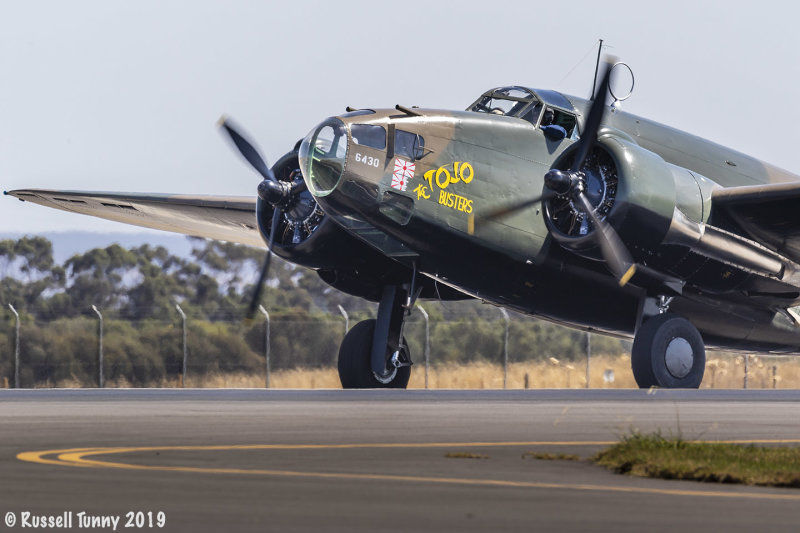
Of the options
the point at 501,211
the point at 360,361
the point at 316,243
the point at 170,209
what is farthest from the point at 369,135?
the point at 170,209

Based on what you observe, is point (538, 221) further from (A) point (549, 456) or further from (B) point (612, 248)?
(A) point (549, 456)

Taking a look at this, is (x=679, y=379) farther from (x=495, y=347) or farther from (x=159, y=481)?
(x=495, y=347)

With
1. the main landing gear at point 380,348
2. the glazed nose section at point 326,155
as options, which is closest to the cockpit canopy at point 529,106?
the glazed nose section at point 326,155

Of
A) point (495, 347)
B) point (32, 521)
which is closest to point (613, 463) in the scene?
point (32, 521)

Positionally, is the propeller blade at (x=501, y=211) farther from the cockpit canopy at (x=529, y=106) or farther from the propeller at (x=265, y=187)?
the propeller at (x=265, y=187)

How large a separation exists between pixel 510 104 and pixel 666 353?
5618 millimetres

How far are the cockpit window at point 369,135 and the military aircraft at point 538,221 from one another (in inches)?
0.9

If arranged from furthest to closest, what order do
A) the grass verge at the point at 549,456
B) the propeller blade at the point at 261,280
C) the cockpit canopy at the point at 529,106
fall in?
the propeller blade at the point at 261,280 < the cockpit canopy at the point at 529,106 < the grass verge at the point at 549,456

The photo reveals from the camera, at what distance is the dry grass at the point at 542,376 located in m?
42.8

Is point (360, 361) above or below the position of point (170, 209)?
below

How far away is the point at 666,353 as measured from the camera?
80.6 feet

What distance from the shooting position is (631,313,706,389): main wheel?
2444cm

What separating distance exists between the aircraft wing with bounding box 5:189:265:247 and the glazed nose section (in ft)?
26.0

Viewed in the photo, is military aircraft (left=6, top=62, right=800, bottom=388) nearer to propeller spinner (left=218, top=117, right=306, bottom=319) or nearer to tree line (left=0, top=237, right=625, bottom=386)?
propeller spinner (left=218, top=117, right=306, bottom=319)
